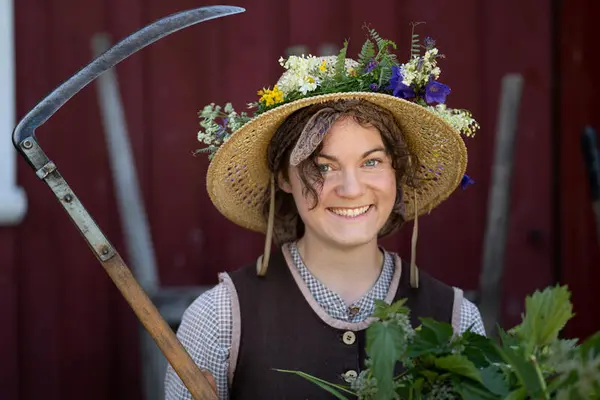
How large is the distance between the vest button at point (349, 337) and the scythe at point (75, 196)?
0.37 metres

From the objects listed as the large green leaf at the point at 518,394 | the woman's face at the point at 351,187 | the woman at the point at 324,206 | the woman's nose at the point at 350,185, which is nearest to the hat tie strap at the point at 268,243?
the woman at the point at 324,206

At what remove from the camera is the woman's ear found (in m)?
2.07

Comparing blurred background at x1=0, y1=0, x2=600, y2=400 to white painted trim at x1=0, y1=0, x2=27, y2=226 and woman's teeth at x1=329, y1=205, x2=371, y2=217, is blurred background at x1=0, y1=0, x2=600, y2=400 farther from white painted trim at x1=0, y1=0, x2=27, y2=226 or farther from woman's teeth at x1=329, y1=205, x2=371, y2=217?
woman's teeth at x1=329, y1=205, x2=371, y2=217

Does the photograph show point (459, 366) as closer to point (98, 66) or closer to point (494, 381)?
point (494, 381)

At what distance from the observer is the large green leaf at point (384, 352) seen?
1.42 meters

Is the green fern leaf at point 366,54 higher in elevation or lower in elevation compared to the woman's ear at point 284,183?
higher

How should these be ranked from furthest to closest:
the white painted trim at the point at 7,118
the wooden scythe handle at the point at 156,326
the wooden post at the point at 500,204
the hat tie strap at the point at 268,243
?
the white painted trim at the point at 7,118 → the wooden post at the point at 500,204 → the hat tie strap at the point at 268,243 → the wooden scythe handle at the point at 156,326

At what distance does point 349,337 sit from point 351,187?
0.32m

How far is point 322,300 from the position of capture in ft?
6.70

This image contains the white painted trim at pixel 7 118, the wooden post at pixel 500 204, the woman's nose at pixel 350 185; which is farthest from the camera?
the white painted trim at pixel 7 118

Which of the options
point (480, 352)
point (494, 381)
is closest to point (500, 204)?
point (480, 352)

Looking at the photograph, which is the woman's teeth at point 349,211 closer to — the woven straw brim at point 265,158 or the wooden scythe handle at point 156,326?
the woven straw brim at point 265,158

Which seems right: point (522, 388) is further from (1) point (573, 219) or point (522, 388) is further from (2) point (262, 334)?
(1) point (573, 219)

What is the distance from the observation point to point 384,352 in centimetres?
143
